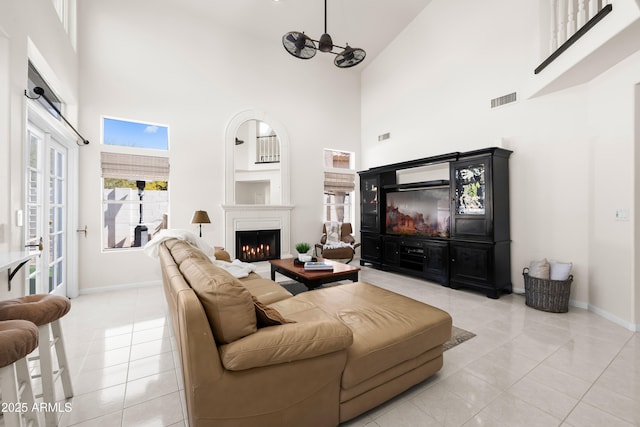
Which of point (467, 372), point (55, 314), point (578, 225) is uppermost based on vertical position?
point (578, 225)

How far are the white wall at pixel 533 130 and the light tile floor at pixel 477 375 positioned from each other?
70 centimetres

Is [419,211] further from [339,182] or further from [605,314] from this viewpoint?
[605,314]

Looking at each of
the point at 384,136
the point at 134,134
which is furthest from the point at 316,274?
the point at 384,136

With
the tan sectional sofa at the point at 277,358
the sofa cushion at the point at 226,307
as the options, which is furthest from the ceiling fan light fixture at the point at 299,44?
the sofa cushion at the point at 226,307

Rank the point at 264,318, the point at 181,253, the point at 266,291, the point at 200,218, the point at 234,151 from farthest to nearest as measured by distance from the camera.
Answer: the point at 234,151
the point at 200,218
the point at 266,291
the point at 181,253
the point at 264,318

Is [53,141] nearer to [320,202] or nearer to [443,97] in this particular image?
[320,202]

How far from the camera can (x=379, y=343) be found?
1566mm

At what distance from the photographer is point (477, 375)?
196 centimetres

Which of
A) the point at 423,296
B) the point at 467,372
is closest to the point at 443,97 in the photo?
the point at 423,296

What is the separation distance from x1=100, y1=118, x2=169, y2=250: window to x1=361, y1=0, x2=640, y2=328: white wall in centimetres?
457

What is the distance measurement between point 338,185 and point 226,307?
206 inches

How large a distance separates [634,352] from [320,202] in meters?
4.84

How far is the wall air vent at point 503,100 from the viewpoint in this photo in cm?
379

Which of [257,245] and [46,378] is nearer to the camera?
[46,378]
